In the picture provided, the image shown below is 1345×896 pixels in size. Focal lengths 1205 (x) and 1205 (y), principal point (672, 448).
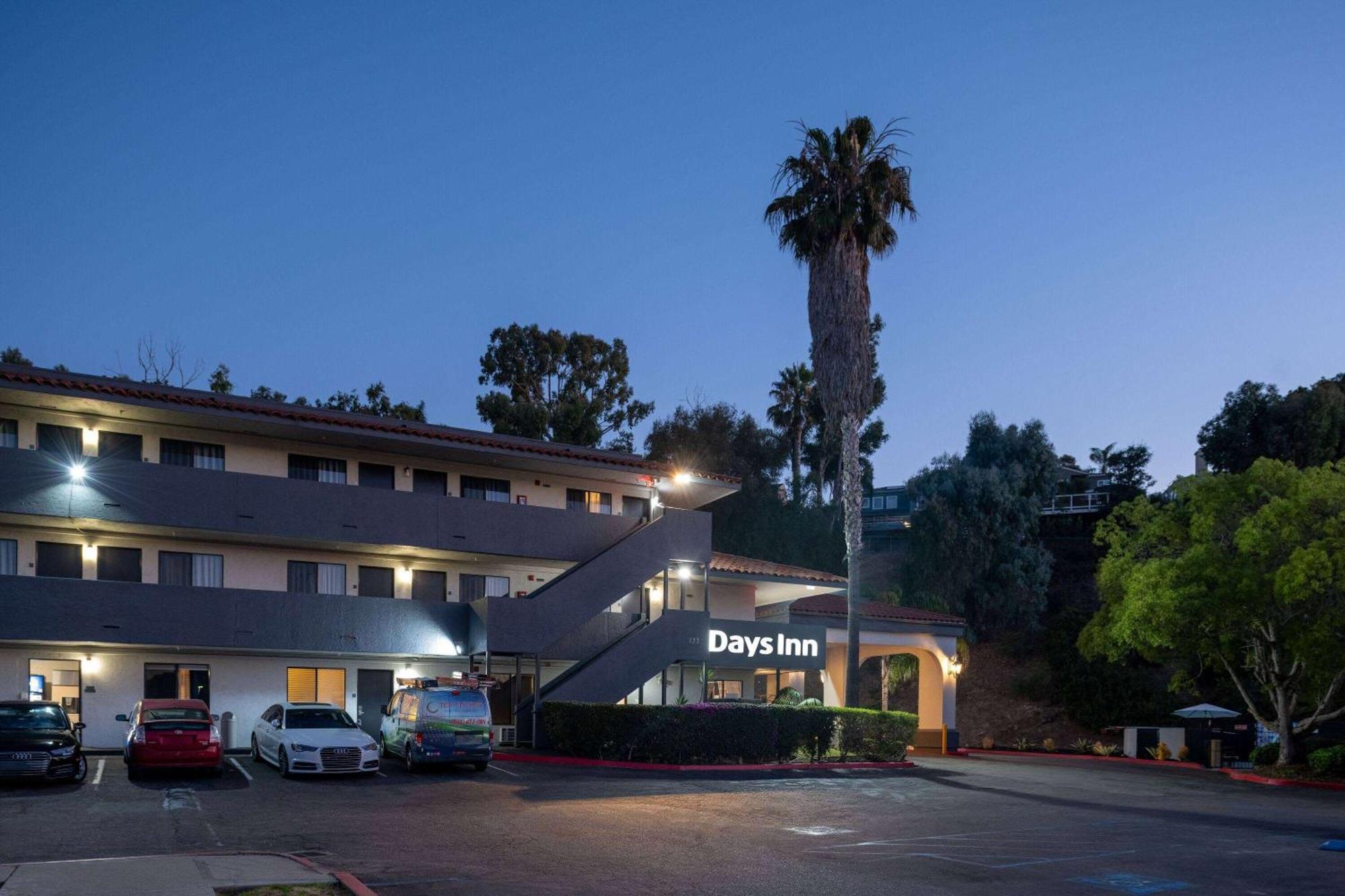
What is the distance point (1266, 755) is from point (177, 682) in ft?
100.0

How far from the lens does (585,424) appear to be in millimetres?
63000

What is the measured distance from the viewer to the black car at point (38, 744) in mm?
20672

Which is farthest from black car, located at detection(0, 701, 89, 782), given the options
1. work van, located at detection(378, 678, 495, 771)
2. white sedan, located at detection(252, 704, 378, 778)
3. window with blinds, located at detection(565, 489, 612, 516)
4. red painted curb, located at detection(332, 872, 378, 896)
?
window with blinds, located at detection(565, 489, 612, 516)

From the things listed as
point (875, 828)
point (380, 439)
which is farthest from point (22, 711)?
point (875, 828)

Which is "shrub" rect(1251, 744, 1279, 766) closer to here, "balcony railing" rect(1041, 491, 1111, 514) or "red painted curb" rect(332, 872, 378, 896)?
"balcony railing" rect(1041, 491, 1111, 514)

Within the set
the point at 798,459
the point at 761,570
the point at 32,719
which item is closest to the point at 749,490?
the point at 798,459

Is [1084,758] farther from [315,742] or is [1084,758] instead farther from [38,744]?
[38,744]

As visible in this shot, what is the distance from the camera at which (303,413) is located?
3072 cm

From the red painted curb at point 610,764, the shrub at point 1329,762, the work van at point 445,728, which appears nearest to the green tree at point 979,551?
the shrub at point 1329,762

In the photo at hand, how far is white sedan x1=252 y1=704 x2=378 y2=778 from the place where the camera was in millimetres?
22969

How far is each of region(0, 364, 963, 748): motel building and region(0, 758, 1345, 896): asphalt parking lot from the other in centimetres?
369

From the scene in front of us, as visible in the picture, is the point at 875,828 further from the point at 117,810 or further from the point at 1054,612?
the point at 1054,612

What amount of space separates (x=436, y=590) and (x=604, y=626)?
4.90 metres

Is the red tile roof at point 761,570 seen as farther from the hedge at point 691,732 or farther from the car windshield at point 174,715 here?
the car windshield at point 174,715
